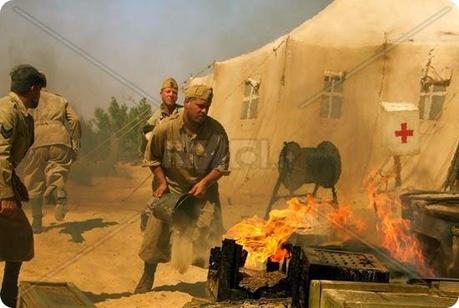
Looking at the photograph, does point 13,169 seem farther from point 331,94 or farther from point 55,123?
point 331,94

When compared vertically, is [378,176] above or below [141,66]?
below

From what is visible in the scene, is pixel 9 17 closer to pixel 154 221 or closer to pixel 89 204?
pixel 89 204

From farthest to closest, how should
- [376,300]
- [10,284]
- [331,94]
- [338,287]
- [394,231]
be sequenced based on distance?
[394,231]
[331,94]
[10,284]
[338,287]
[376,300]

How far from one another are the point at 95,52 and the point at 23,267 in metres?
2.03

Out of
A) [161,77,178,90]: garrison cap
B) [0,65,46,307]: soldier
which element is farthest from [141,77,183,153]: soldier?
[0,65,46,307]: soldier

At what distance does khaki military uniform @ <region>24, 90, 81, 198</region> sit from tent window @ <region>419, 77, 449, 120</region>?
3.19 metres

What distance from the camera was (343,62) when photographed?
5609 mm

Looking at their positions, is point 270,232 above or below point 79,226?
above

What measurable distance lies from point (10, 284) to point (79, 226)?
0.78m

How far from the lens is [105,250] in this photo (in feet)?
18.2

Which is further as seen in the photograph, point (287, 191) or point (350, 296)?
point (287, 191)

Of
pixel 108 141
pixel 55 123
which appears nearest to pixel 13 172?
pixel 55 123

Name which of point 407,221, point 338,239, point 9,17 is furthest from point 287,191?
point 9,17

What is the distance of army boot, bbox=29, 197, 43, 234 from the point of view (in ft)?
17.9
